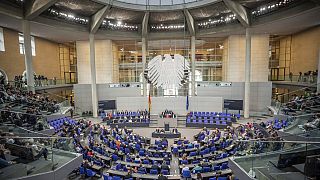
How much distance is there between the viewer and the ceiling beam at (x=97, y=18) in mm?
20969

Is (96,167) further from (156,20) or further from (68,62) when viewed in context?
(68,62)

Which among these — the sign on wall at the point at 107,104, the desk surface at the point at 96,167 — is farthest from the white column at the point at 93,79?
the desk surface at the point at 96,167

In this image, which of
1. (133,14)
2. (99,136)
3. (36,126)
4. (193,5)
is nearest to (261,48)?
(193,5)

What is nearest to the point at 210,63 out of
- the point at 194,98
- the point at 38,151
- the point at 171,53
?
the point at 171,53

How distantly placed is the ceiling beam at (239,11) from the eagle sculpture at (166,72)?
43.7 feet

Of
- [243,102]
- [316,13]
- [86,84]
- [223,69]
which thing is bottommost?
[243,102]

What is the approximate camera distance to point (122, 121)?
72.2 ft

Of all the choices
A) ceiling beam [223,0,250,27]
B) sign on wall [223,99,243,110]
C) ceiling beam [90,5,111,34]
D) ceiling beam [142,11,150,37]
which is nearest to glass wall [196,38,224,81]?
sign on wall [223,99,243,110]

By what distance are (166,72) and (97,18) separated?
54.6ft

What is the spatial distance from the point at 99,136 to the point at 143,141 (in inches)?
159

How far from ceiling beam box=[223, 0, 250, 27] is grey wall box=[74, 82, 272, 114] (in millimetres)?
7664

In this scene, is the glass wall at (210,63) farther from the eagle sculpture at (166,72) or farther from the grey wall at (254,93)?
the eagle sculpture at (166,72)

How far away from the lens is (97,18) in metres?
22.3

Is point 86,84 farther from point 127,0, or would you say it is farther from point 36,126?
point 36,126
